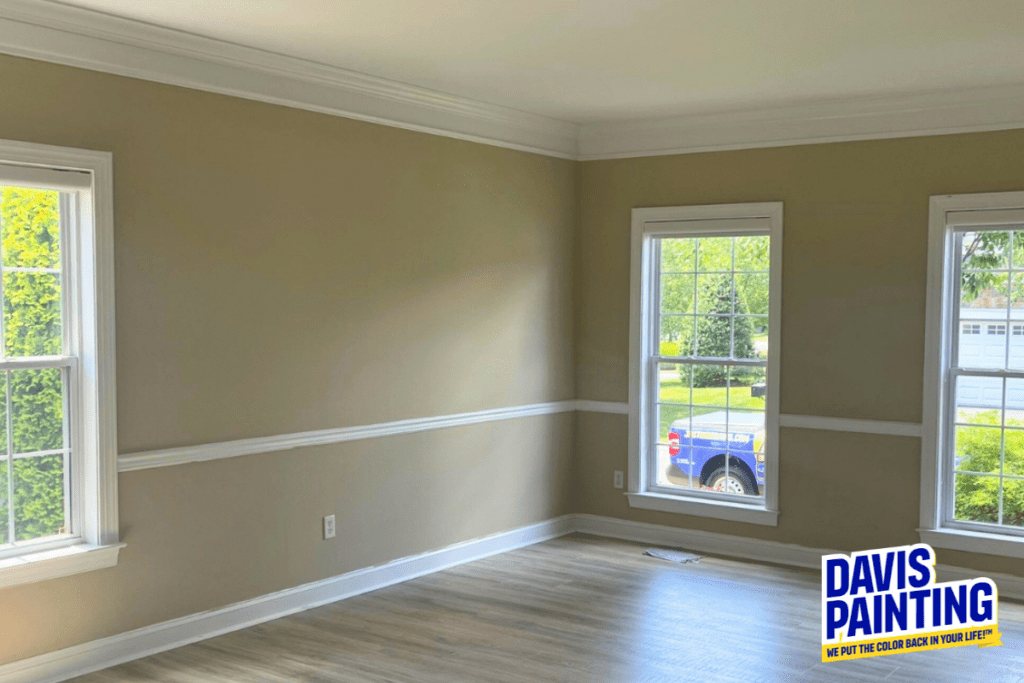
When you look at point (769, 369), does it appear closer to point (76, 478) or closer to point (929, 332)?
point (929, 332)

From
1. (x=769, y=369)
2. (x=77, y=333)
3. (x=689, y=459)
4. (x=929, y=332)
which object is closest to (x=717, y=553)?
(x=689, y=459)

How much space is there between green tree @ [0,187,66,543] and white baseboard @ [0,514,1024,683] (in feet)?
1.79

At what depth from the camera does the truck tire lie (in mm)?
6215

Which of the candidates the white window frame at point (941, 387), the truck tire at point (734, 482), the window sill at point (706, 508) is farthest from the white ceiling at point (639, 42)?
the window sill at point (706, 508)

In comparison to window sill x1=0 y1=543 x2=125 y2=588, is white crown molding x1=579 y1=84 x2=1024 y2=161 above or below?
above

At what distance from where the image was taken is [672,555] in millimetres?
6086

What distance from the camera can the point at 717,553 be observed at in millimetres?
6160

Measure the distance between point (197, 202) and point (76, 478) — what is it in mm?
1308

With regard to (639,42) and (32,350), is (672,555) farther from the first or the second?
(32,350)

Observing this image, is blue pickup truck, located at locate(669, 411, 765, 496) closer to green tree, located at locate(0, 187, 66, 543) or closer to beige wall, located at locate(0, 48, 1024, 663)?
beige wall, located at locate(0, 48, 1024, 663)

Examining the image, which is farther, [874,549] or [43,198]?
[874,549]

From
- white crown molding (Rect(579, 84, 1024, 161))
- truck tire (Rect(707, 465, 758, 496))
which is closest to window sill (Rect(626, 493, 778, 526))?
truck tire (Rect(707, 465, 758, 496))

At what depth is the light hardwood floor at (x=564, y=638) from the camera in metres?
4.08

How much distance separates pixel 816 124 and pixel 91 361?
4.20 m
